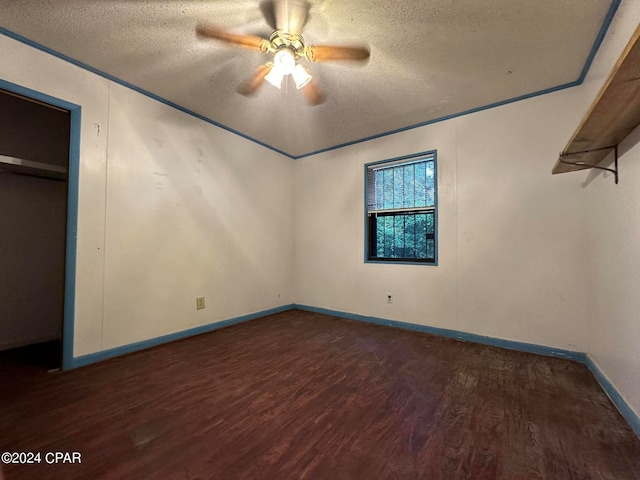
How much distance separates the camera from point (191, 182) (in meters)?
3.00

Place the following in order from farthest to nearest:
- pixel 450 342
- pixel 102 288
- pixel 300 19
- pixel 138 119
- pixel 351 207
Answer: pixel 351 207 → pixel 450 342 → pixel 138 119 → pixel 102 288 → pixel 300 19

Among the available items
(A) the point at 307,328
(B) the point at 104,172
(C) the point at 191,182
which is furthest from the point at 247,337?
(B) the point at 104,172

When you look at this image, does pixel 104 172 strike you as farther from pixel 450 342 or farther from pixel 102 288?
pixel 450 342

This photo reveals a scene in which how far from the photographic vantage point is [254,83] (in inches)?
96.6

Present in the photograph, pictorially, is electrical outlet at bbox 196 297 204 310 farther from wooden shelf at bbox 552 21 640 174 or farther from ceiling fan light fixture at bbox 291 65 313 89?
wooden shelf at bbox 552 21 640 174

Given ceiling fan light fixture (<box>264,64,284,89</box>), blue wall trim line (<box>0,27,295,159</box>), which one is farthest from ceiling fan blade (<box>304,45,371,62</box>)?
blue wall trim line (<box>0,27,295,159</box>)

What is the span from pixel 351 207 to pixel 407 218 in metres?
0.83

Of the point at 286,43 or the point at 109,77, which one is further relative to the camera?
the point at 109,77

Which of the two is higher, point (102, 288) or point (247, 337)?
point (102, 288)

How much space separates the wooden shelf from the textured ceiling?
0.87m

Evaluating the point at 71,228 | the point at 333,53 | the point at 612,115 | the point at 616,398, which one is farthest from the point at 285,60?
the point at 616,398

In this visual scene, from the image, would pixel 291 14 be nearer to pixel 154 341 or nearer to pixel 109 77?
pixel 109 77

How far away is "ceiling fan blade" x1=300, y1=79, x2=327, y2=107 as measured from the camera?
97.6 inches

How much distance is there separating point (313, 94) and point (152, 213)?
2.10 m
